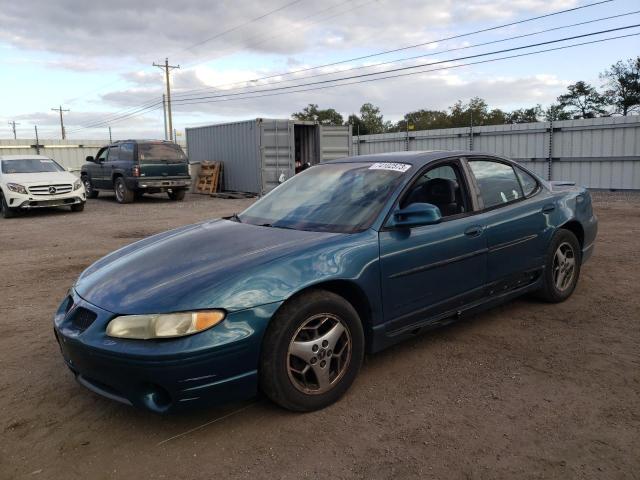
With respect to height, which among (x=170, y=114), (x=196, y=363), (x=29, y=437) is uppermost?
(x=170, y=114)

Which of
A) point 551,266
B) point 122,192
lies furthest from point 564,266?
point 122,192

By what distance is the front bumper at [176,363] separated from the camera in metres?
2.57

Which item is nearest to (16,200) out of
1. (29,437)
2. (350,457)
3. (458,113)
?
(29,437)

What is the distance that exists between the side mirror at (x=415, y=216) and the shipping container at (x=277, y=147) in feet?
42.1

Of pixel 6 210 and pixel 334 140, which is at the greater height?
pixel 334 140

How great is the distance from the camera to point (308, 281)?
292 cm

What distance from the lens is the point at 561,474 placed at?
2436 mm

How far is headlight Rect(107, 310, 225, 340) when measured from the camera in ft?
8.54

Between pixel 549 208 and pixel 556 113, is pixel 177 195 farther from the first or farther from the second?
pixel 556 113

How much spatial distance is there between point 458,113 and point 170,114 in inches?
1191

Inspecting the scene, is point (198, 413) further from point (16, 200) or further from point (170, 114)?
point (170, 114)

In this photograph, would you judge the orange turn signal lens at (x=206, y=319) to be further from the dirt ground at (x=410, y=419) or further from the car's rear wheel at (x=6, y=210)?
the car's rear wheel at (x=6, y=210)

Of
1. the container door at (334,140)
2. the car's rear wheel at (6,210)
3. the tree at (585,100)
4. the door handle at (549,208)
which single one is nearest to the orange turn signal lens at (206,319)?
the door handle at (549,208)

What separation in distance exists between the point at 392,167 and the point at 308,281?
1.30 m
